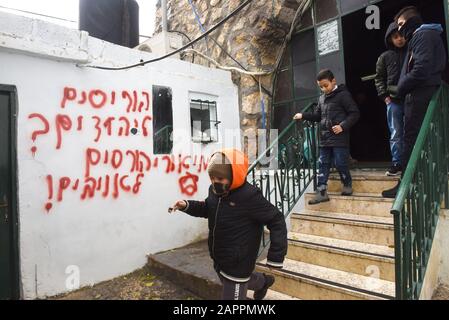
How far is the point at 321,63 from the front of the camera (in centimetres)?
505

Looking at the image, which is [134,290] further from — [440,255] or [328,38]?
[328,38]

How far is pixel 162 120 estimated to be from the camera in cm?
489

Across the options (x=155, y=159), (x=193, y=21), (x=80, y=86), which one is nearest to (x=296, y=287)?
(x=155, y=159)

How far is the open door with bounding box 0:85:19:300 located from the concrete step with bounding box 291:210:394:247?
3.27m

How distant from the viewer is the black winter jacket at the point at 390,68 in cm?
343

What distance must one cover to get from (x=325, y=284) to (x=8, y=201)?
139 inches

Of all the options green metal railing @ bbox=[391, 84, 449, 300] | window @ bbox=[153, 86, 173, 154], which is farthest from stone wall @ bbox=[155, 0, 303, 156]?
green metal railing @ bbox=[391, 84, 449, 300]

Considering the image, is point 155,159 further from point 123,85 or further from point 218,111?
point 218,111

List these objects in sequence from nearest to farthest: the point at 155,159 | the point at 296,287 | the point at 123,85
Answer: the point at 296,287
the point at 123,85
the point at 155,159

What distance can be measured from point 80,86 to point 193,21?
3792 mm

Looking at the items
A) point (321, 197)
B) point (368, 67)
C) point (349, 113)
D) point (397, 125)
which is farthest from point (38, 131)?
point (368, 67)

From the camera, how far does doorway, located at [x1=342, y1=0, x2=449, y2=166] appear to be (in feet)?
18.3

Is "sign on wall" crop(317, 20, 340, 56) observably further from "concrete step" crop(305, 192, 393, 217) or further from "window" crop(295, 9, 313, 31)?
"concrete step" crop(305, 192, 393, 217)

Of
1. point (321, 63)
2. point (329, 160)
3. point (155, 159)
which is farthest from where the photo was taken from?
point (321, 63)
